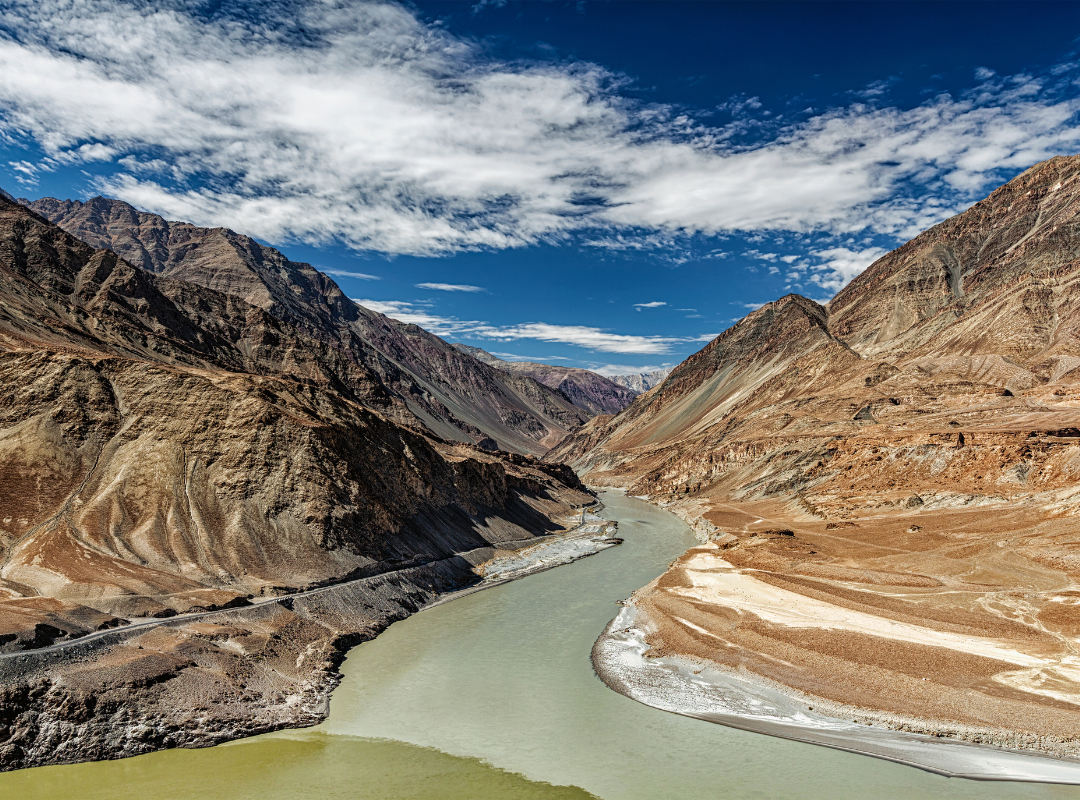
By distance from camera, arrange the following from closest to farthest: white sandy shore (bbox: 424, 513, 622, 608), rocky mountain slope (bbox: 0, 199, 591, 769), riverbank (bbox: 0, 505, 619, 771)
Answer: riverbank (bbox: 0, 505, 619, 771) < rocky mountain slope (bbox: 0, 199, 591, 769) < white sandy shore (bbox: 424, 513, 622, 608)

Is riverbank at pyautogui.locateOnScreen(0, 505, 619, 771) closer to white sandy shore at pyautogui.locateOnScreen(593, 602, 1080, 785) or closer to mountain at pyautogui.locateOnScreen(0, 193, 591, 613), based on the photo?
mountain at pyautogui.locateOnScreen(0, 193, 591, 613)

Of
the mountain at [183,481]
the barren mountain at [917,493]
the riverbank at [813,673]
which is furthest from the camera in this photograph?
the mountain at [183,481]

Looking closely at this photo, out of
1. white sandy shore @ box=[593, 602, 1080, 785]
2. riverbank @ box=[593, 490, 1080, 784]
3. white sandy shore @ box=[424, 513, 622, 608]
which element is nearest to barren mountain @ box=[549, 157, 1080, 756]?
riverbank @ box=[593, 490, 1080, 784]

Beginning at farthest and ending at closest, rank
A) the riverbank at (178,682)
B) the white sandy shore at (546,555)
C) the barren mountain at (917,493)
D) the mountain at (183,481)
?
the white sandy shore at (546,555), the mountain at (183,481), the barren mountain at (917,493), the riverbank at (178,682)

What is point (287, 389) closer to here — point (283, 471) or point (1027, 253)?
point (283, 471)

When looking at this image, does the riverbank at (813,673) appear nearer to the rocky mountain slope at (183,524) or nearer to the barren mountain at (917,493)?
the barren mountain at (917,493)

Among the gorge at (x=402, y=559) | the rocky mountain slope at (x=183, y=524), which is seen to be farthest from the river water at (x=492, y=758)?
the rocky mountain slope at (x=183, y=524)

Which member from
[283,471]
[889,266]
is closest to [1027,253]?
[889,266]
